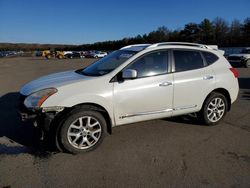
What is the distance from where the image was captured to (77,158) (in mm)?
3555

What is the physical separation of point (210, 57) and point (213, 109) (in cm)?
109

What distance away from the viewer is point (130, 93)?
12.8ft

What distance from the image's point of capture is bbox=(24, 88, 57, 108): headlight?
3553 millimetres

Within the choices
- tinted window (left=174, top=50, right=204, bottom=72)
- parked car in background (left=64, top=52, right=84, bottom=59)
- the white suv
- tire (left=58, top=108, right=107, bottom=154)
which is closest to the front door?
the white suv

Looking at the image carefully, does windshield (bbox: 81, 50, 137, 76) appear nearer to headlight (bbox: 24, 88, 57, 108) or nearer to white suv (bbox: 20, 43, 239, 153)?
white suv (bbox: 20, 43, 239, 153)

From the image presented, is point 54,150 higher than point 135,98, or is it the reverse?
point 135,98

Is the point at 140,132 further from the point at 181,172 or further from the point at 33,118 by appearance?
the point at 33,118

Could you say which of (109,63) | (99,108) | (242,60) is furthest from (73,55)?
(99,108)

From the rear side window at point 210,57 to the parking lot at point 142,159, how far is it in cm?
134

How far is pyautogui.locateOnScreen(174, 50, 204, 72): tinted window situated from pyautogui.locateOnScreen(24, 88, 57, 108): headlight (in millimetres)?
2314

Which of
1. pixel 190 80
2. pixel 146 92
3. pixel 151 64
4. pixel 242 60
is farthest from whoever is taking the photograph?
pixel 242 60

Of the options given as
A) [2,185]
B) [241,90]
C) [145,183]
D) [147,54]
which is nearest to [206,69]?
[147,54]

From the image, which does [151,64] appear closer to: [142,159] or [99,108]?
[99,108]

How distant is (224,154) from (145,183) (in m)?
1.50
